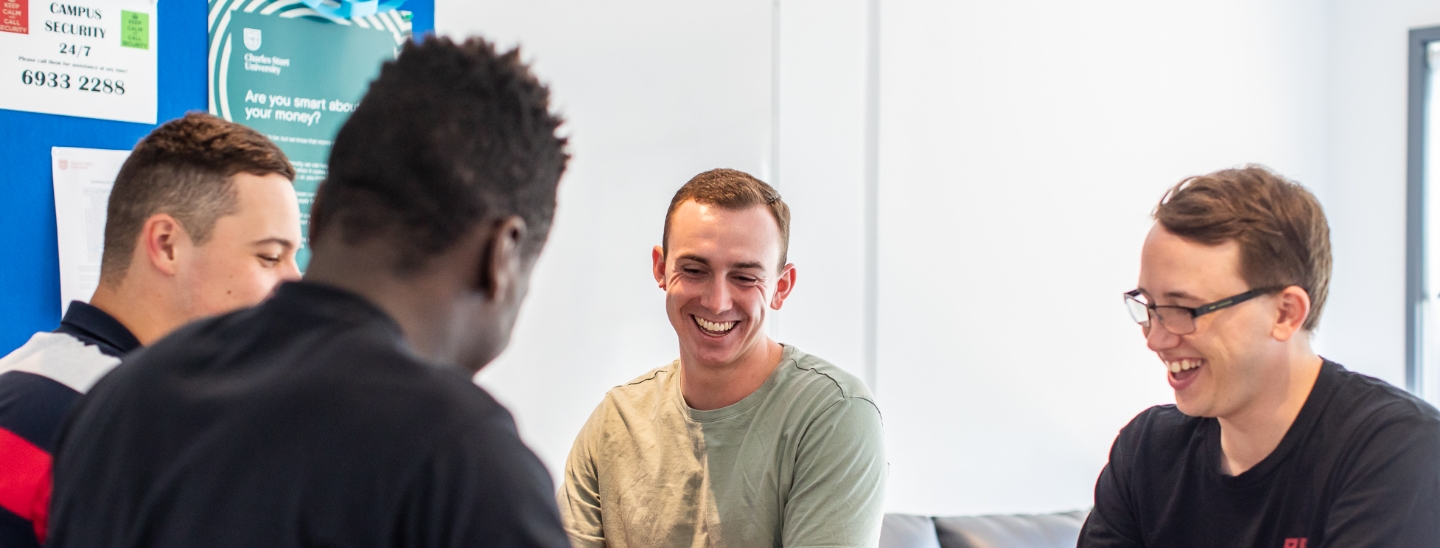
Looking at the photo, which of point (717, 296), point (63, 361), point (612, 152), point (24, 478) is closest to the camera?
point (24, 478)

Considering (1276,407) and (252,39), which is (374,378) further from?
(252,39)

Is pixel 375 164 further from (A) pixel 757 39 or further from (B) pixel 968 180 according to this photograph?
(B) pixel 968 180

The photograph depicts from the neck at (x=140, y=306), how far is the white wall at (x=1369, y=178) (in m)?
4.55

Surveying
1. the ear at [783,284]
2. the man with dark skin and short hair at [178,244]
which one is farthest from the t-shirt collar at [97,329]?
the ear at [783,284]

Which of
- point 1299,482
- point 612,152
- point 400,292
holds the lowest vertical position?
point 1299,482

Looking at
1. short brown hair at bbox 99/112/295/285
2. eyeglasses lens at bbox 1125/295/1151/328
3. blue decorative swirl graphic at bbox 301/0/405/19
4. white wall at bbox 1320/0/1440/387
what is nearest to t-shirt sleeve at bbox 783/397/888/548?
eyeglasses lens at bbox 1125/295/1151/328

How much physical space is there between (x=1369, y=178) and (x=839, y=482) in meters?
3.70

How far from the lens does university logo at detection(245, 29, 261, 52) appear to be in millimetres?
2178

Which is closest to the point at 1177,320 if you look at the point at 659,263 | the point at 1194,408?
the point at 1194,408

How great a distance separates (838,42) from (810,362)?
4.34 ft

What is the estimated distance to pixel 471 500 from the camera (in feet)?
2.33

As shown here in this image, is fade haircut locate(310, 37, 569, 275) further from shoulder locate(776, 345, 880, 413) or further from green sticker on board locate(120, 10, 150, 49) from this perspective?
green sticker on board locate(120, 10, 150, 49)

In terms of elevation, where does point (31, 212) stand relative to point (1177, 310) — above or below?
above

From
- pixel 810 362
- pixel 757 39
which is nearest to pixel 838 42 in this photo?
pixel 757 39
